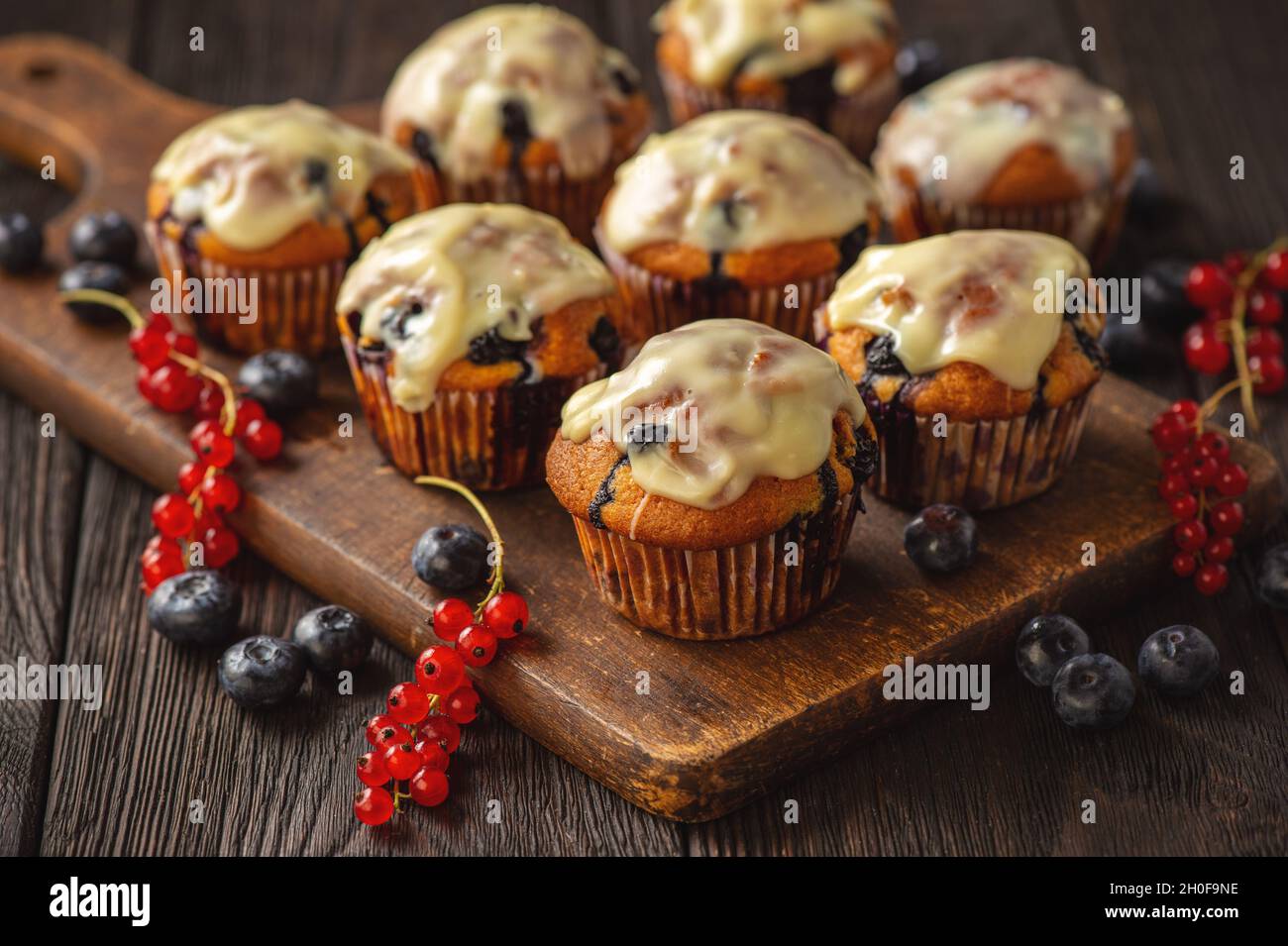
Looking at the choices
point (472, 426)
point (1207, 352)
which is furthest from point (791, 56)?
point (472, 426)

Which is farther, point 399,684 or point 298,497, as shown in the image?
point 298,497

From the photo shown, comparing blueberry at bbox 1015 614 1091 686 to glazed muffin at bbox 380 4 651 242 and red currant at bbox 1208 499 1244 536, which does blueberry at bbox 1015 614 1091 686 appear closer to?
red currant at bbox 1208 499 1244 536

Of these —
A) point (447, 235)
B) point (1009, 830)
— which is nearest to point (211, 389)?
point (447, 235)

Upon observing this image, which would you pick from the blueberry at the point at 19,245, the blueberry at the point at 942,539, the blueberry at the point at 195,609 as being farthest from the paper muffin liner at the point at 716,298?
the blueberry at the point at 19,245

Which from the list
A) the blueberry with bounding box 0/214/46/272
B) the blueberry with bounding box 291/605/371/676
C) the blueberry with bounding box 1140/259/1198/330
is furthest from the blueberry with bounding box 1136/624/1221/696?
the blueberry with bounding box 0/214/46/272

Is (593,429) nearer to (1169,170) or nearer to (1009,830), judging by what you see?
(1009,830)
